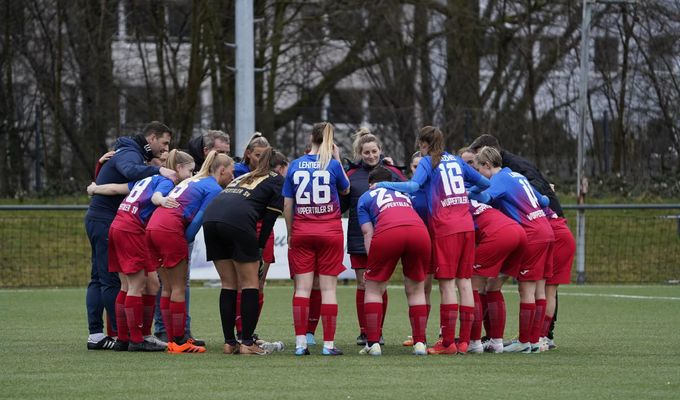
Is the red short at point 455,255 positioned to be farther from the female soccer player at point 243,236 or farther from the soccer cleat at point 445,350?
the female soccer player at point 243,236

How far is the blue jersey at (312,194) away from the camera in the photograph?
9680 mm

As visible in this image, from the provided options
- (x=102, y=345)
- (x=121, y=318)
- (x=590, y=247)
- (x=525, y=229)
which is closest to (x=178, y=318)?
(x=121, y=318)

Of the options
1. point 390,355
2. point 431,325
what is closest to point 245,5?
point 431,325

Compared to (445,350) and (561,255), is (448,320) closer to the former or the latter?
(445,350)

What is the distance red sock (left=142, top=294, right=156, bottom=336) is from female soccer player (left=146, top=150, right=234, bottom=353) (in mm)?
254

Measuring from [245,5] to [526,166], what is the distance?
973cm

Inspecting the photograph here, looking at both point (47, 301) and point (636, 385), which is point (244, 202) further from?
point (47, 301)

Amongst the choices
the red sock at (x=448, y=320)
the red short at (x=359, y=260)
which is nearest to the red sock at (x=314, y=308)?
the red short at (x=359, y=260)

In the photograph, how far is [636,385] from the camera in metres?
7.81

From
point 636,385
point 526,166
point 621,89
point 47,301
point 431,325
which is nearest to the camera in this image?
point 636,385

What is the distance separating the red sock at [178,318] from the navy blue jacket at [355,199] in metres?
1.67

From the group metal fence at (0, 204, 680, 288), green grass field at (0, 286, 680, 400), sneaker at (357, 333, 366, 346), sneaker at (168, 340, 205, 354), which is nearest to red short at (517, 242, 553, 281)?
green grass field at (0, 286, 680, 400)

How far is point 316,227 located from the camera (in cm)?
970

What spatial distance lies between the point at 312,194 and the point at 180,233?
3.88 ft
